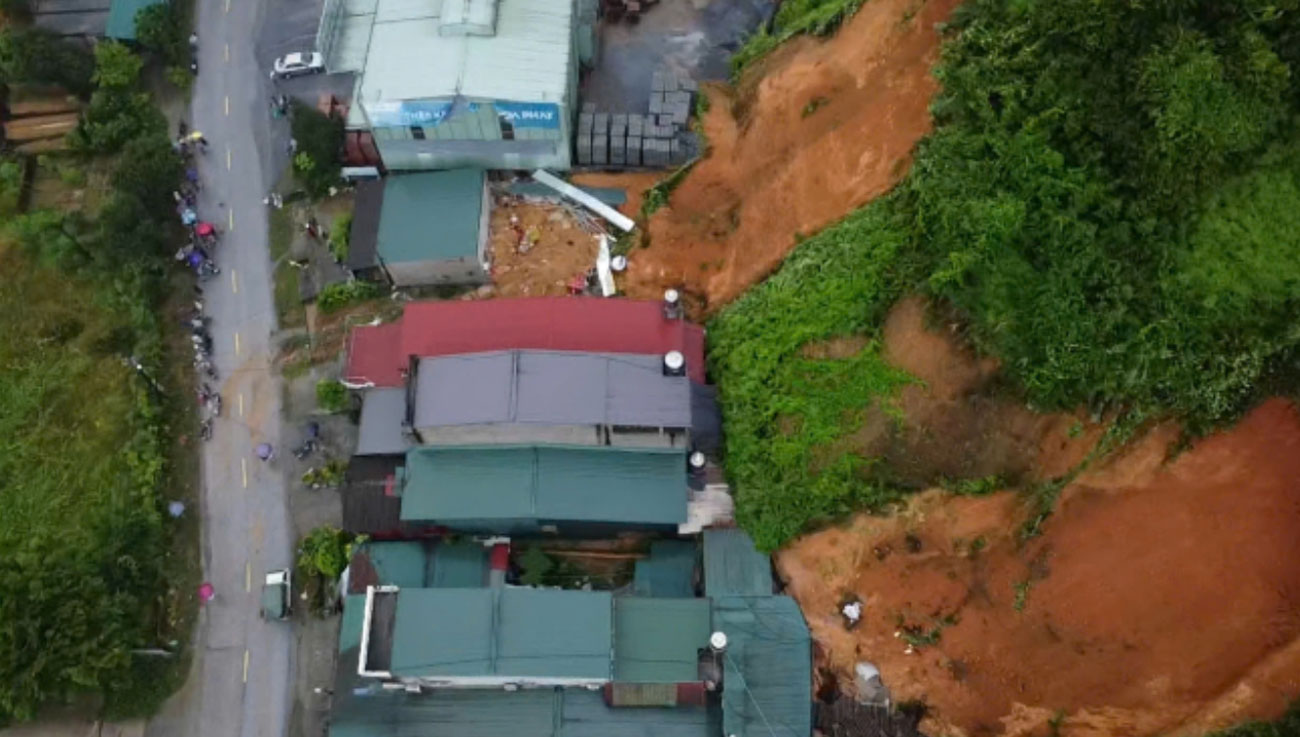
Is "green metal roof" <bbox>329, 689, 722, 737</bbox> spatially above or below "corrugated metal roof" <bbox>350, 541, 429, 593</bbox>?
below

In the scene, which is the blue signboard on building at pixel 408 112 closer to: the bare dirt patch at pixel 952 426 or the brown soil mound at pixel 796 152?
the brown soil mound at pixel 796 152

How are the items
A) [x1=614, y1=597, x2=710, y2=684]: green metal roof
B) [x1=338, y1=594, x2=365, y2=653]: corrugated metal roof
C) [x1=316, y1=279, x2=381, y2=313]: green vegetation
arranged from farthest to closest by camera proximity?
[x1=316, y1=279, x2=381, y2=313]: green vegetation, [x1=338, y1=594, x2=365, y2=653]: corrugated metal roof, [x1=614, y1=597, x2=710, y2=684]: green metal roof

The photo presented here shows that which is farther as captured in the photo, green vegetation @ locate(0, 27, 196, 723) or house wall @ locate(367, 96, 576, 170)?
house wall @ locate(367, 96, 576, 170)

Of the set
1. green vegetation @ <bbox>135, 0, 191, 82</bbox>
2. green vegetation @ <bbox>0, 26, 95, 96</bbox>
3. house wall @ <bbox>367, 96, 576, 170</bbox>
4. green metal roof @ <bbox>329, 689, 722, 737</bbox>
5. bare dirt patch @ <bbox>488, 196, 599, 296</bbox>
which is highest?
green vegetation @ <bbox>135, 0, 191, 82</bbox>

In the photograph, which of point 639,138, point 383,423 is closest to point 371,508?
point 383,423

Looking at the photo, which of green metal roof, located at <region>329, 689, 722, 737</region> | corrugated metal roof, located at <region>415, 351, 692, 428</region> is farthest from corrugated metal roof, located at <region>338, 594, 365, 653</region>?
corrugated metal roof, located at <region>415, 351, 692, 428</region>

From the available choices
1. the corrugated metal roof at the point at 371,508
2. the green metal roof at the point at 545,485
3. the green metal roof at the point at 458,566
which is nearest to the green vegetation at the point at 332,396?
the corrugated metal roof at the point at 371,508

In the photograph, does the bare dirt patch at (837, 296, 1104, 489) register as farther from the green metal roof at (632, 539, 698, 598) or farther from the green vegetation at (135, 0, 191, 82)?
the green vegetation at (135, 0, 191, 82)
